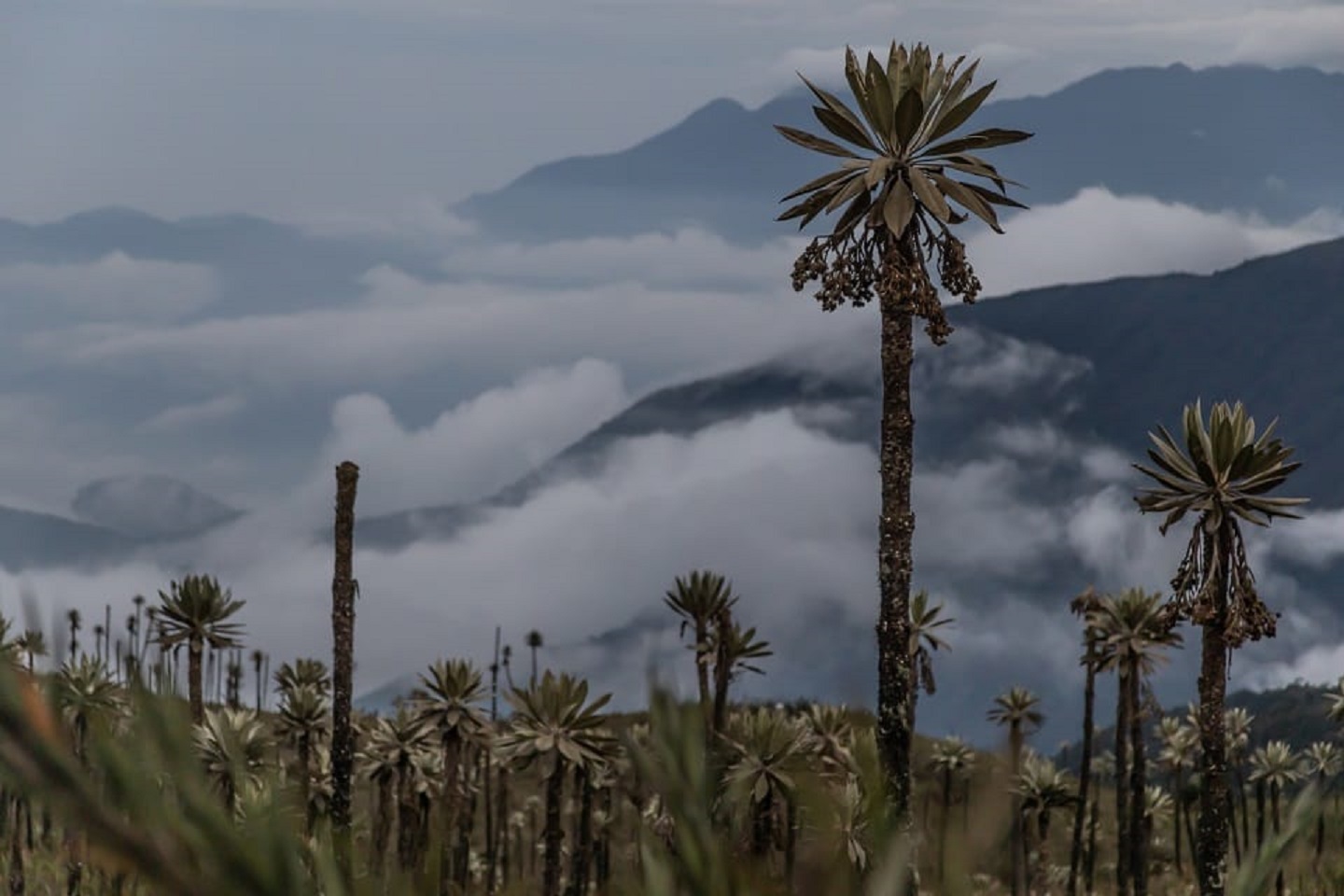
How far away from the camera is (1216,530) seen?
32031 mm

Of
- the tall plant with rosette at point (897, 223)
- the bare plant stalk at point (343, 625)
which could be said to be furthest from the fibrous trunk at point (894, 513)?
the bare plant stalk at point (343, 625)

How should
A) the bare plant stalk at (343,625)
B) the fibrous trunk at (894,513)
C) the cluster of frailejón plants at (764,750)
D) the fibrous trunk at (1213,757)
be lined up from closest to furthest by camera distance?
the cluster of frailejón plants at (764,750) < the fibrous trunk at (894,513) < the fibrous trunk at (1213,757) < the bare plant stalk at (343,625)

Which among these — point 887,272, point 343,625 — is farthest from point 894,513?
point 343,625

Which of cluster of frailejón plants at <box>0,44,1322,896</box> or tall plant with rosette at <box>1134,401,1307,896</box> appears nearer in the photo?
cluster of frailejón plants at <box>0,44,1322,896</box>

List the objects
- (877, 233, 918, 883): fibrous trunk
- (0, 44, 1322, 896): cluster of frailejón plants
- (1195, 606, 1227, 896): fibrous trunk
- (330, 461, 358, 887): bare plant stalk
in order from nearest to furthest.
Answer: (0, 44, 1322, 896): cluster of frailejón plants, (877, 233, 918, 883): fibrous trunk, (1195, 606, 1227, 896): fibrous trunk, (330, 461, 358, 887): bare plant stalk

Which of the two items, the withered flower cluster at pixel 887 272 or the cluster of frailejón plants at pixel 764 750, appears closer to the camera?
the cluster of frailejón plants at pixel 764 750

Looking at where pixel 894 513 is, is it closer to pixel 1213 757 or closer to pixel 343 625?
pixel 1213 757

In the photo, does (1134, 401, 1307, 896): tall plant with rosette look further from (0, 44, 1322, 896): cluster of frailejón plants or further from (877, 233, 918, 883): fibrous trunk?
(877, 233, 918, 883): fibrous trunk

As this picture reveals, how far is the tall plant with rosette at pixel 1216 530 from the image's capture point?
3155 centimetres

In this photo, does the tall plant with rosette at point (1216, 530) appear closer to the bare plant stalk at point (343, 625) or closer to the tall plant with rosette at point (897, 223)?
the tall plant with rosette at point (897, 223)

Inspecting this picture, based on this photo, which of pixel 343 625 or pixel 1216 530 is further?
pixel 343 625

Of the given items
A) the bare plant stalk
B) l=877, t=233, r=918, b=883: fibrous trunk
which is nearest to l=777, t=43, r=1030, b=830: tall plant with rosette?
l=877, t=233, r=918, b=883: fibrous trunk

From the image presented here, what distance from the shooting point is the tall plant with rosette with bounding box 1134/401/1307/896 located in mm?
31547

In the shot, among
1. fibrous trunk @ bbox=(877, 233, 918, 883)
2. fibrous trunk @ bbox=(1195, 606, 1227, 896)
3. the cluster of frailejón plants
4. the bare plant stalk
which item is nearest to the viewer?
the cluster of frailejón plants
